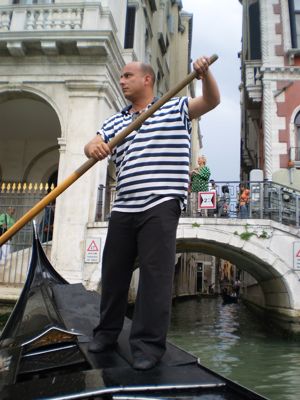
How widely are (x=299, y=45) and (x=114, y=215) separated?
8686mm

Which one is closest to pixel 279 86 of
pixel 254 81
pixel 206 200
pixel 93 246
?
pixel 254 81

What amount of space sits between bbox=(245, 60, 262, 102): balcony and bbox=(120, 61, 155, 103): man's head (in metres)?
8.20

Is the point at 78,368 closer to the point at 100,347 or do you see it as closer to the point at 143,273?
the point at 100,347

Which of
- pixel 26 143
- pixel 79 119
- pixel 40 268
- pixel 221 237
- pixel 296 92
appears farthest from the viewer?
pixel 26 143

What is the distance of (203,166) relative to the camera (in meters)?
7.54

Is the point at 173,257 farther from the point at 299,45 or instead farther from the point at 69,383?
the point at 299,45

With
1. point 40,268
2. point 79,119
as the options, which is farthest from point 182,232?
point 40,268

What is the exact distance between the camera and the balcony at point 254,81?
9375 millimetres

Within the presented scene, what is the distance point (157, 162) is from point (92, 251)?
17.8 ft

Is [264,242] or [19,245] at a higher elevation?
[264,242]

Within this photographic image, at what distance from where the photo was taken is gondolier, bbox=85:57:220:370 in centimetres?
153

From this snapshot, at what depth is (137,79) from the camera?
176 cm

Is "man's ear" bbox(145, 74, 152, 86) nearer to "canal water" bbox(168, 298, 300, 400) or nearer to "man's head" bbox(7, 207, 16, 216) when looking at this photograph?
"canal water" bbox(168, 298, 300, 400)

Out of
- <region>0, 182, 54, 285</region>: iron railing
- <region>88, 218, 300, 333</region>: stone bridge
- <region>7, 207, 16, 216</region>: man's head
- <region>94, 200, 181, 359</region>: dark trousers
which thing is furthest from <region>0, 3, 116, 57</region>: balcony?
<region>94, 200, 181, 359</region>: dark trousers
